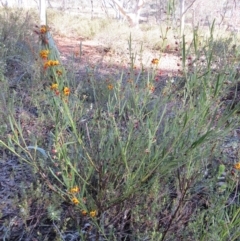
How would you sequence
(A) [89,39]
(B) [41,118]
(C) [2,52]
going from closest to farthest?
(B) [41,118] < (C) [2,52] < (A) [89,39]

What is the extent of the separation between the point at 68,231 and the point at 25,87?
213cm

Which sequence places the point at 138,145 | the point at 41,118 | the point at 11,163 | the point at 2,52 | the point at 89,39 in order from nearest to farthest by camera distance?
the point at 138,145
the point at 11,163
the point at 41,118
the point at 2,52
the point at 89,39

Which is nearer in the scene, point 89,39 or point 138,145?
point 138,145

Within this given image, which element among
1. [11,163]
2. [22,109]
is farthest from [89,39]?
[11,163]

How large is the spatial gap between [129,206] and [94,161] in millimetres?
273

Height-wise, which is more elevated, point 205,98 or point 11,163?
point 205,98

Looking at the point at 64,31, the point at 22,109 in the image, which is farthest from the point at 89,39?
the point at 22,109

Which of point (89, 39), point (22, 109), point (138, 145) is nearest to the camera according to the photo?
point (138, 145)

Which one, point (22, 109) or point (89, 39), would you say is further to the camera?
point (89, 39)

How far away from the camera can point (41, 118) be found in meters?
2.64

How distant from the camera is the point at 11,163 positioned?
7.79ft

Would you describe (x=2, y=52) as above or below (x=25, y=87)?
above

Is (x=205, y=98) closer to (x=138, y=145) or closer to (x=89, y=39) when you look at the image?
(x=138, y=145)

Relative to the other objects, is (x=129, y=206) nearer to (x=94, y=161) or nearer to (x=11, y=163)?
(x=94, y=161)
